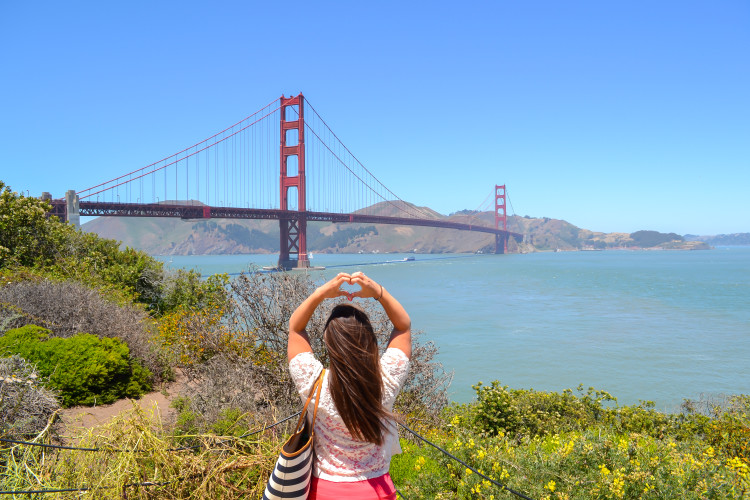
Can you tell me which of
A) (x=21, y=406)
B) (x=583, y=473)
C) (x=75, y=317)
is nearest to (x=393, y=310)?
(x=583, y=473)

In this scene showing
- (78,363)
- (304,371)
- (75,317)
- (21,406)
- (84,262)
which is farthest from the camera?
(84,262)

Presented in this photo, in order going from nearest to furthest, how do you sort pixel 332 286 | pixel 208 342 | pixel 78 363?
1. pixel 332 286
2. pixel 78 363
3. pixel 208 342

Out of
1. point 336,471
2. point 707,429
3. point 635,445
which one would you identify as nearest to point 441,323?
point 707,429

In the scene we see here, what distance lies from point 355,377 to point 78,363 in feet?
18.0

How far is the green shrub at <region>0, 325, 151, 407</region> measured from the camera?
18.8 feet

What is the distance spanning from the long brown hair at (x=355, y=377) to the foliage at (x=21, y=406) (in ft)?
10.0

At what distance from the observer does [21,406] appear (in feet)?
13.4

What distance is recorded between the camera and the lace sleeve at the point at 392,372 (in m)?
1.80

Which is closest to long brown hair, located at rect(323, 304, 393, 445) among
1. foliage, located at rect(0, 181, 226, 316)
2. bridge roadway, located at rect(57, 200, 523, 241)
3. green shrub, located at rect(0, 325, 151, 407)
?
green shrub, located at rect(0, 325, 151, 407)

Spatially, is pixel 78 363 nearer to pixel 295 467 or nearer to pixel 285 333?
pixel 285 333

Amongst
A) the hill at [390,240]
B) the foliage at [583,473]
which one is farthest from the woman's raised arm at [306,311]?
the hill at [390,240]

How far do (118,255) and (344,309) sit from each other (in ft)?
43.3

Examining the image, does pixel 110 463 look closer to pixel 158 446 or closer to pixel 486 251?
pixel 158 446

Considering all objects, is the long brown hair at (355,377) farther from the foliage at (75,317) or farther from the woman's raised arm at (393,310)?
the foliage at (75,317)
